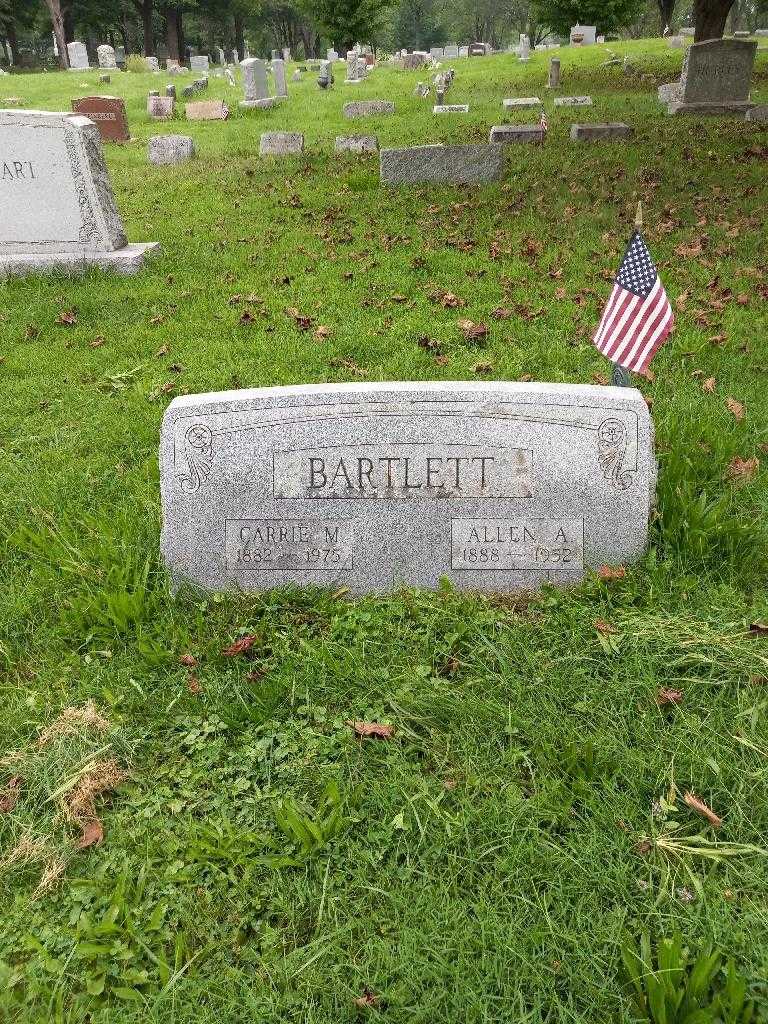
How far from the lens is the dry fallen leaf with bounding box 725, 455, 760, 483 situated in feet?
12.7

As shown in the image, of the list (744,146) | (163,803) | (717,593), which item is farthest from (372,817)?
(744,146)

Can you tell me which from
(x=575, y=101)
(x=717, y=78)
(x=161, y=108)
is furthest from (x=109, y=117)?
(x=717, y=78)

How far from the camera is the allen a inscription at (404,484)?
318cm

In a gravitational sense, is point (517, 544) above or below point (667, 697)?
above

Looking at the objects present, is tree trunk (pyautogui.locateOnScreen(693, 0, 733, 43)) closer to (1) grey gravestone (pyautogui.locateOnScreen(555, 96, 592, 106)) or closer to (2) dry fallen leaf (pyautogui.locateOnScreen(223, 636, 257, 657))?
(1) grey gravestone (pyautogui.locateOnScreen(555, 96, 592, 106))

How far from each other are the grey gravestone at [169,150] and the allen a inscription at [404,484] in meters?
12.6

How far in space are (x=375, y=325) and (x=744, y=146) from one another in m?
9.22

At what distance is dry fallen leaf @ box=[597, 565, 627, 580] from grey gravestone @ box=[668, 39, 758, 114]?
15385 mm

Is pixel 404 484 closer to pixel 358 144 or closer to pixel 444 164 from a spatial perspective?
pixel 444 164

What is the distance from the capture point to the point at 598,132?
12.8m

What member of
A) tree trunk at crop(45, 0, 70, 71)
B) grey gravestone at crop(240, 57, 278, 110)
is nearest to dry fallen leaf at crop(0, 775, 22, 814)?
grey gravestone at crop(240, 57, 278, 110)

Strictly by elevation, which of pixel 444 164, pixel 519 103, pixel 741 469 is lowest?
pixel 741 469

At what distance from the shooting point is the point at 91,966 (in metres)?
2.10

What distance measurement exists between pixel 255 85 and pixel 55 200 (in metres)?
16.1
